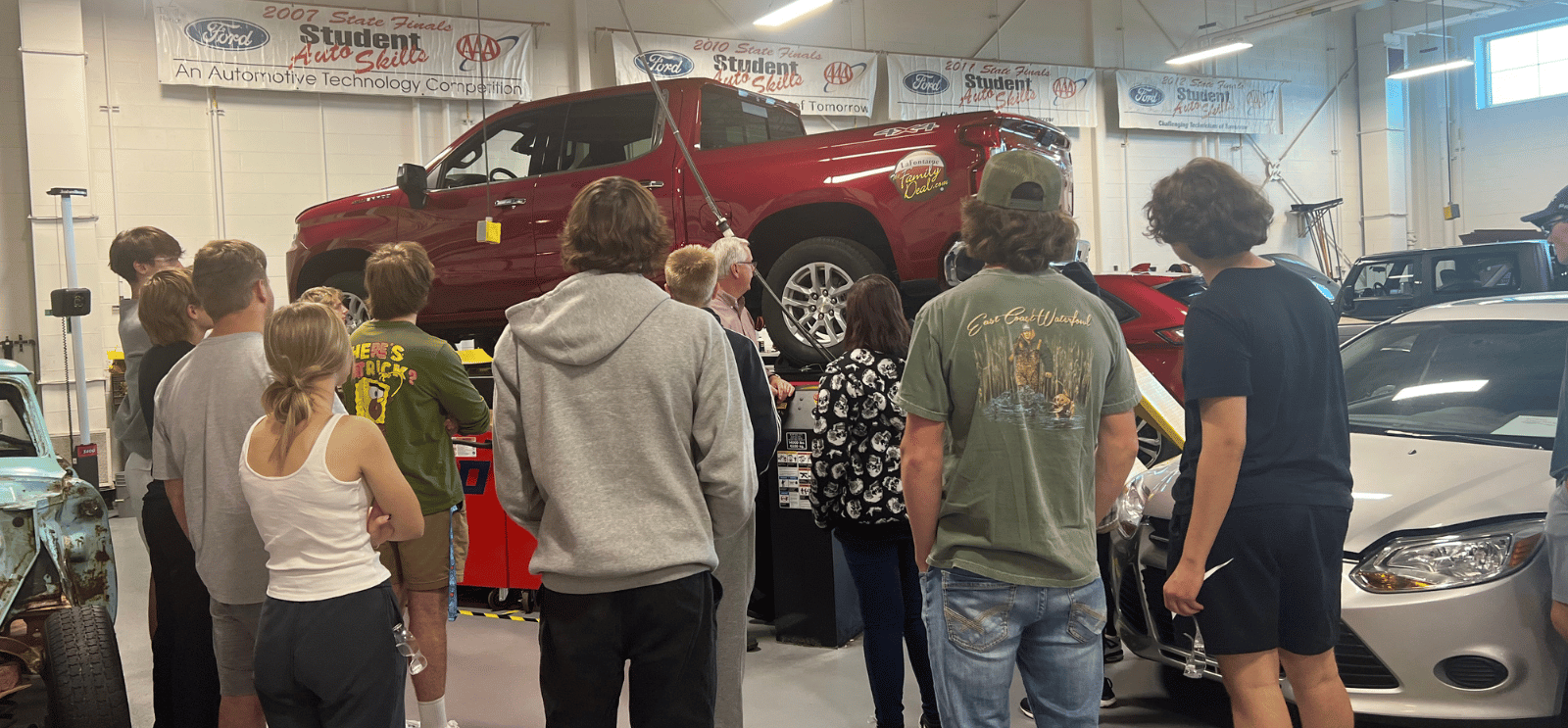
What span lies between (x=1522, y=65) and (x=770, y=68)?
13.1 metres

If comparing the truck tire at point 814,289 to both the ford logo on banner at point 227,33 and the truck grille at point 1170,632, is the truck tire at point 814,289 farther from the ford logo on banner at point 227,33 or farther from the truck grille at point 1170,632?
the ford logo on banner at point 227,33

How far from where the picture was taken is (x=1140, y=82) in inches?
548

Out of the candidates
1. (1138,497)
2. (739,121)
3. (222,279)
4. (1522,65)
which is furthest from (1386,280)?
(1522,65)

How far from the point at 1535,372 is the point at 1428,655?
4.46 ft

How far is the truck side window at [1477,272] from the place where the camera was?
27.4 feet

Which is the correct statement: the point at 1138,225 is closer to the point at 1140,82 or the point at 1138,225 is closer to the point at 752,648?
the point at 1140,82

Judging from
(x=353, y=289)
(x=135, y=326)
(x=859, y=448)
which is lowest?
(x=859, y=448)

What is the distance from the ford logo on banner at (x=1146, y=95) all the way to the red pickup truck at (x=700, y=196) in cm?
918

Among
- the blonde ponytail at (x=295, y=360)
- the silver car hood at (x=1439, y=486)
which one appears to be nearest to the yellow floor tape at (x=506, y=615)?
the blonde ponytail at (x=295, y=360)

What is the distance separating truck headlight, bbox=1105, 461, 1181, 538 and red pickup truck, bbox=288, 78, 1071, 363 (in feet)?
5.67

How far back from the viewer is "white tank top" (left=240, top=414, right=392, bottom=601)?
6.37 feet

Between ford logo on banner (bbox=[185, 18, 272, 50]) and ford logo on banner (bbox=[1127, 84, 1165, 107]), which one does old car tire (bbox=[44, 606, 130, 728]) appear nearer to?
ford logo on banner (bbox=[185, 18, 272, 50])

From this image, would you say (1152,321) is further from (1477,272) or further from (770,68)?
(770,68)

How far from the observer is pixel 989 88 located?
41.5 feet
